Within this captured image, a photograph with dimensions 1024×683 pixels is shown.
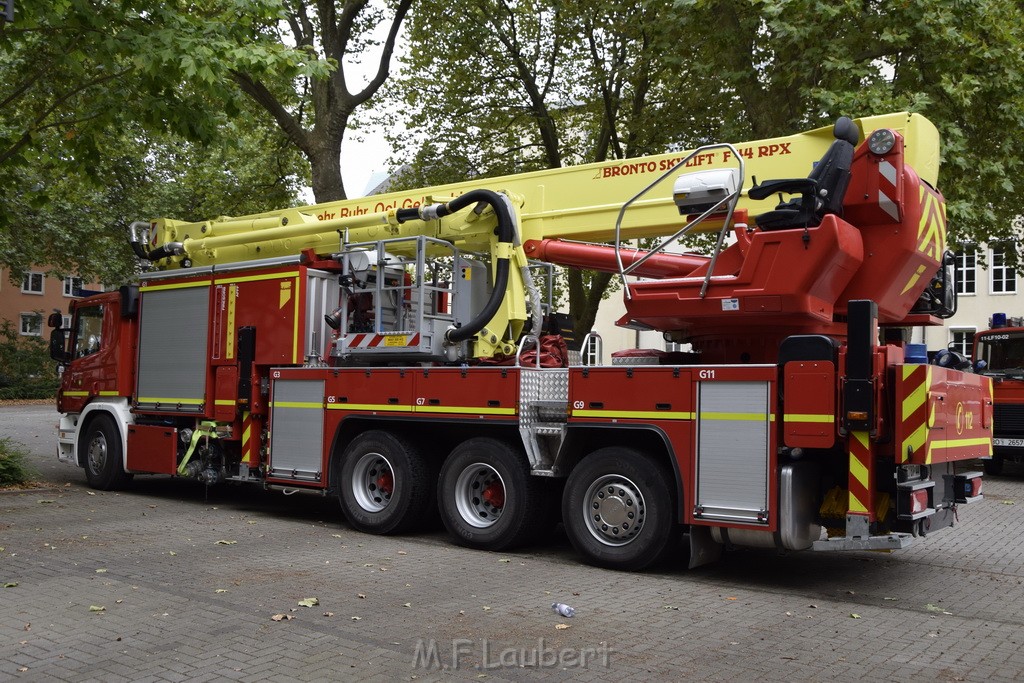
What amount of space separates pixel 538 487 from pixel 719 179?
123 inches

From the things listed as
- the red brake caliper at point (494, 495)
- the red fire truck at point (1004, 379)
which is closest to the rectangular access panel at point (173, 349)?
the red brake caliper at point (494, 495)

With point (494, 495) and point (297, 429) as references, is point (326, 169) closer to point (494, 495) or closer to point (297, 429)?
point (297, 429)

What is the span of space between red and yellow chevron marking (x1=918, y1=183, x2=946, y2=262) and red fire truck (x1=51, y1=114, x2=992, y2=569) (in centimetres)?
4

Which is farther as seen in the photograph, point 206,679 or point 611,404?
point 611,404

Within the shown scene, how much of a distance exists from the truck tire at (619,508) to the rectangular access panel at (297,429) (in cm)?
332

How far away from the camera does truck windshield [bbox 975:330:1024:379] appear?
17.7 metres

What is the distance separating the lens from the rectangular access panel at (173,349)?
12133 millimetres

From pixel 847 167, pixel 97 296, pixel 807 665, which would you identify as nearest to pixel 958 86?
pixel 847 167

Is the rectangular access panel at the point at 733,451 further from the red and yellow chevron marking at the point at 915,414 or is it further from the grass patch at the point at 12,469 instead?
the grass patch at the point at 12,469

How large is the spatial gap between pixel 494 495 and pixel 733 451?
2.62 m

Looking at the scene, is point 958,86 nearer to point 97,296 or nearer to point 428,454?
point 428,454

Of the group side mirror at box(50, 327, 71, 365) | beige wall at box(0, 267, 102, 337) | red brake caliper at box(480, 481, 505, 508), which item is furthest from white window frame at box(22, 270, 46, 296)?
red brake caliper at box(480, 481, 505, 508)

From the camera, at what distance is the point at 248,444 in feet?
37.9

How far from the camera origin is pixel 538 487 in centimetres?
905
